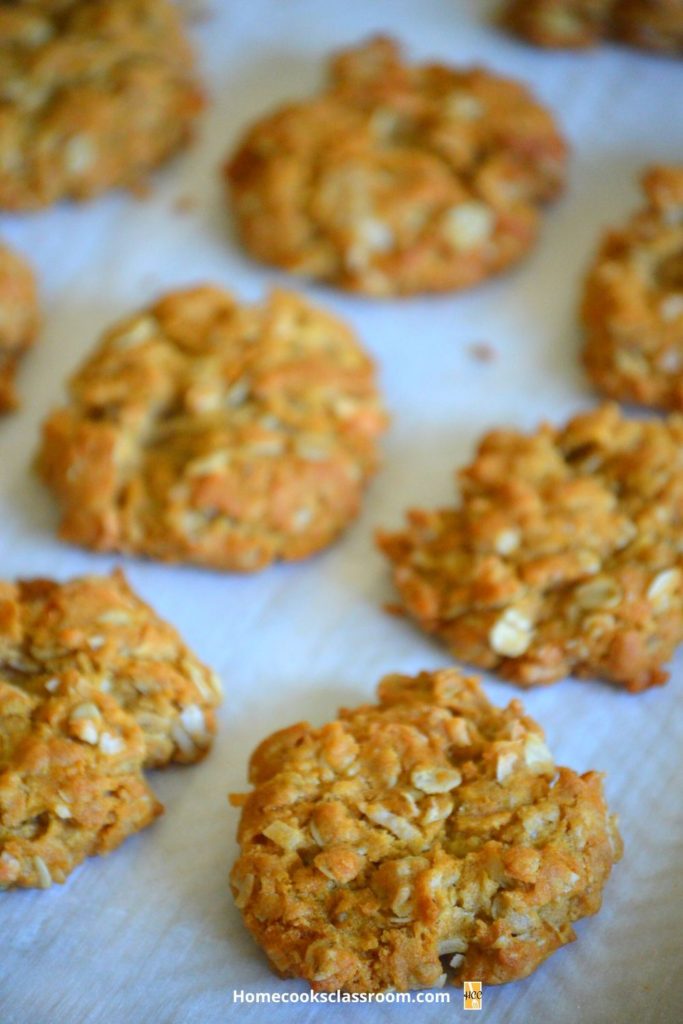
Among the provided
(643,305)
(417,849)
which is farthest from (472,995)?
(643,305)

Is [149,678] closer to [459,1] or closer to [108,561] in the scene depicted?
[108,561]

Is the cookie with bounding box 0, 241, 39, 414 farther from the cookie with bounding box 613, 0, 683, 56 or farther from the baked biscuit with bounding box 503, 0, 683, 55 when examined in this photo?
the cookie with bounding box 613, 0, 683, 56

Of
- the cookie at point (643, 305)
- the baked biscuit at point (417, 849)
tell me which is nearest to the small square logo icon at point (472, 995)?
the baked biscuit at point (417, 849)

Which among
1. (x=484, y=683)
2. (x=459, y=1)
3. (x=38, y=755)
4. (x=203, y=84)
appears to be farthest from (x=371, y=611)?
(x=459, y=1)

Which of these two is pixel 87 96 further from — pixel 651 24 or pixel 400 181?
pixel 651 24

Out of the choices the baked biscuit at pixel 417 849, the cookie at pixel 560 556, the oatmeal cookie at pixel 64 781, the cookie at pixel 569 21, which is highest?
the cookie at pixel 569 21

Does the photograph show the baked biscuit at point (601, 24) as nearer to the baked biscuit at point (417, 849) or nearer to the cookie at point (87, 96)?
the cookie at point (87, 96)

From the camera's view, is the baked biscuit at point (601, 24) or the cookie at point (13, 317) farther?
the baked biscuit at point (601, 24)
